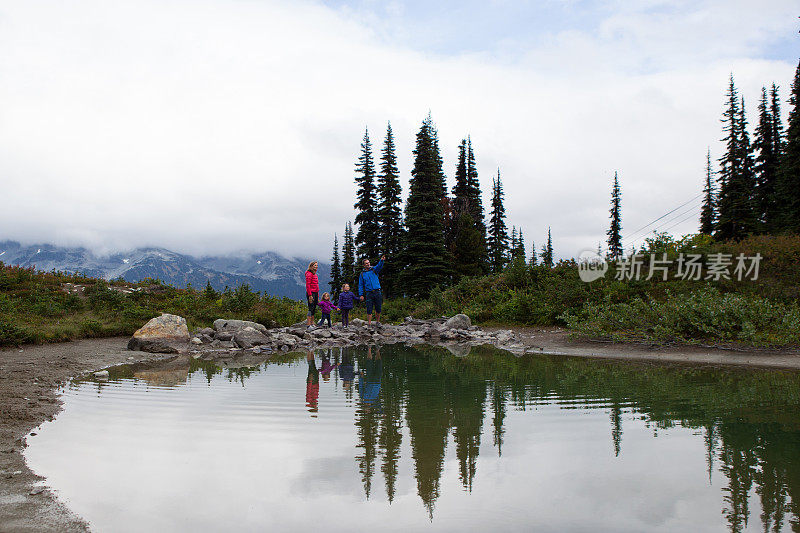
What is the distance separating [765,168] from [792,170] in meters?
11.4

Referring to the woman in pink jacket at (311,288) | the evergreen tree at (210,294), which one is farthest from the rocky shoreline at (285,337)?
the evergreen tree at (210,294)

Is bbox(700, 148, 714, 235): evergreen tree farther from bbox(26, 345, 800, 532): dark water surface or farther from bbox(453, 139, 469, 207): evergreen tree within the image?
bbox(26, 345, 800, 532): dark water surface

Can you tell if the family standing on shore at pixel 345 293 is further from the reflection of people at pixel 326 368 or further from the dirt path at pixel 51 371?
the dirt path at pixel 51 371

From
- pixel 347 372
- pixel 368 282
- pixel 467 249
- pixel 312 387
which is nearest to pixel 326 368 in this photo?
pixel 347 372

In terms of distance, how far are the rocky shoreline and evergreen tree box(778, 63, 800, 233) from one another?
32013 millimetres

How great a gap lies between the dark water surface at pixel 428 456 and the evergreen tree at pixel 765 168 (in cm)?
4851

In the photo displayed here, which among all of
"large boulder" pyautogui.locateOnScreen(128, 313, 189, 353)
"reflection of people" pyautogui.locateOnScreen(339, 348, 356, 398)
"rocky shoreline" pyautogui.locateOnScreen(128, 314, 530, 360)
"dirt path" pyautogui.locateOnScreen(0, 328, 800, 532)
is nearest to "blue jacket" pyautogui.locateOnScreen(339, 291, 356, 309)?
"rocky shoreline" pyautogui.locateOnScreen(128, 314, 530, 360)

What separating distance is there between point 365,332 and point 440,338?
288 cm

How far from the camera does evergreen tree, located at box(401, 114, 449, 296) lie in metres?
34.8

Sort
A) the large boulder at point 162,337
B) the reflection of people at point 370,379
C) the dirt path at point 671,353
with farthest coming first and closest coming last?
the large boulder at point 162,337 < the dirt path at point 671,353 < the reflection of people at point 370,379

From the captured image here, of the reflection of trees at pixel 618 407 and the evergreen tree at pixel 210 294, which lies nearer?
the reflection of trees at pixel 618 407

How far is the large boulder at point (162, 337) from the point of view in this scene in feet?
45.2

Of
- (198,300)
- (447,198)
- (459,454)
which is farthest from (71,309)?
(447,198)

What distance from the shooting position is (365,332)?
18484 mm
